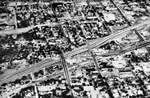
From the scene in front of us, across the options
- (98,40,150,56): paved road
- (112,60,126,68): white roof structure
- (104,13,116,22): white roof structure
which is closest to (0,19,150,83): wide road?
(98,40,150,56): paved road

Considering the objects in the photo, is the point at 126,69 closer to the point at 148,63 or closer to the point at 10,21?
the point at 148,63

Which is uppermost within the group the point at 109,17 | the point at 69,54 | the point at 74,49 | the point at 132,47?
the point at 109,17

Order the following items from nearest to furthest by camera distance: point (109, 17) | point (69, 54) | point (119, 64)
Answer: point (119, 64) < point (69, 54) < point (109, 17)

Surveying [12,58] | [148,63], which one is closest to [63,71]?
[12,58]

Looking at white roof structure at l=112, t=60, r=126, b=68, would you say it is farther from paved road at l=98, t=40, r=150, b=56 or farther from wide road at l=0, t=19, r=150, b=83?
wide road at l=0, t=19, r=150, b=83

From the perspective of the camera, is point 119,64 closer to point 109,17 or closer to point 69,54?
point 69,54

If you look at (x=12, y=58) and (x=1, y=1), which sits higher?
(x=1, y=1)

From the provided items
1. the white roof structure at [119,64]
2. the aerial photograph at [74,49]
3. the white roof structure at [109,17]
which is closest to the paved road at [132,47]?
the aerial photograph at [74,49]

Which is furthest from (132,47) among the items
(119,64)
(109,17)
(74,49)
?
(74,49)

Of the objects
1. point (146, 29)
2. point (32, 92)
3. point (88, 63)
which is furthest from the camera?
point (146, 29)
